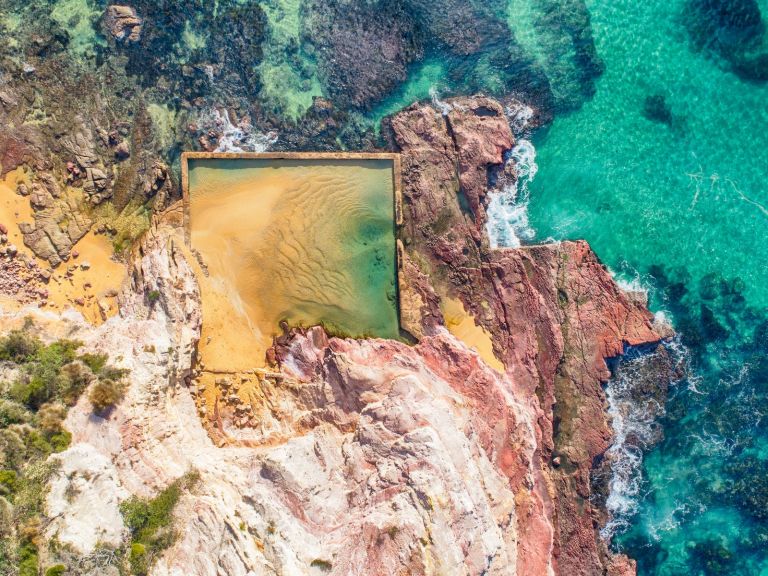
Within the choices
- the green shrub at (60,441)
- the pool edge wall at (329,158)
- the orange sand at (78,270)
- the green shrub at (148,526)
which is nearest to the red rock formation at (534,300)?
the pool edge wall at (329,158)

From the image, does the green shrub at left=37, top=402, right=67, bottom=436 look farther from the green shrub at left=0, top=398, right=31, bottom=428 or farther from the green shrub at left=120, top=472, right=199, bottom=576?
the green shrub at left=120, top=472, right=199, bottom=576

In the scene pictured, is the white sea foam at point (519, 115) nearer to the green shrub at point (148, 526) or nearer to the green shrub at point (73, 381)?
the green shrub at point (73, 381)

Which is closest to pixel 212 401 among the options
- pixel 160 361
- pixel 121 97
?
pixel 160 361

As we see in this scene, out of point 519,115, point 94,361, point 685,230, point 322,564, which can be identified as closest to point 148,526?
point 322,564

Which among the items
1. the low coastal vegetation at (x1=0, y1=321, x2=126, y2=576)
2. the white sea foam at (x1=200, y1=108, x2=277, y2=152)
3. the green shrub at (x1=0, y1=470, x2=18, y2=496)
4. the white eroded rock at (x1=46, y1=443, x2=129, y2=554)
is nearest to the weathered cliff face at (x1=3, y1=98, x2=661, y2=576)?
the white eroded rock at (x1=46, y1=443, x2=129, y2=554)

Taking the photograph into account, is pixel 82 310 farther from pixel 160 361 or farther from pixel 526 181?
pixel 526 181

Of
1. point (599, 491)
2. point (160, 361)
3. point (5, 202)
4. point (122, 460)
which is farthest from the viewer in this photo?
point (599, 491)
